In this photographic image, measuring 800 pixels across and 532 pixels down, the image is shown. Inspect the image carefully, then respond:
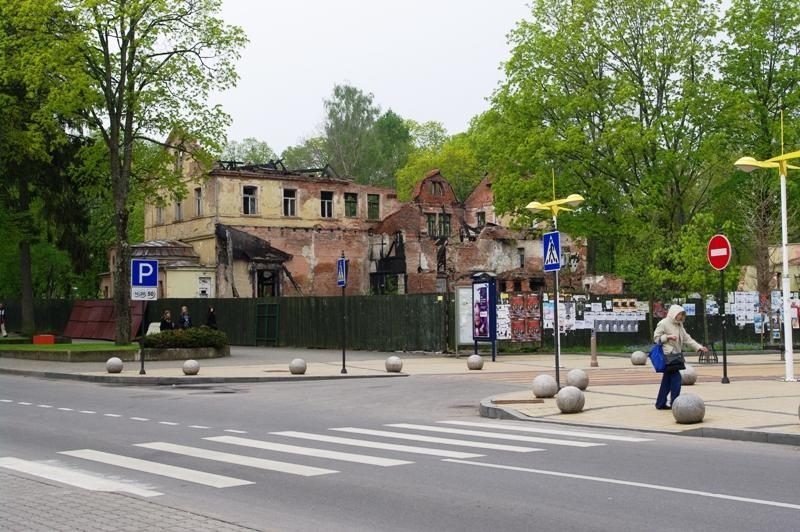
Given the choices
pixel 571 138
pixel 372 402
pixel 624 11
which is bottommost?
pixel 372 402

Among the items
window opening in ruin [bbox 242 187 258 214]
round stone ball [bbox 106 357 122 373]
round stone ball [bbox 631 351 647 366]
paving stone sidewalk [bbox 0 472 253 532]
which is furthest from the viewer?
window opening in ruin [bbox 242 187 258 214]

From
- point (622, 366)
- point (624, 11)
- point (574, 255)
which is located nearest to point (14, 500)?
point (622, 366)

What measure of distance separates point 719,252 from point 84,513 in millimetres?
16784

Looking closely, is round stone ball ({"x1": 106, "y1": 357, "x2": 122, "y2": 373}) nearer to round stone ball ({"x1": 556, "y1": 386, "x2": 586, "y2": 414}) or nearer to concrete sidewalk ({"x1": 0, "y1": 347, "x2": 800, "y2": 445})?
concrete sidewalk ({"x1": 0, "y1": 347, "x2": 800, "y2": 445})

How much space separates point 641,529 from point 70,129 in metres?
43.9

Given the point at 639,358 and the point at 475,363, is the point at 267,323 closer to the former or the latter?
the point at 475,363

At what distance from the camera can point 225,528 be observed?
24.0 feet

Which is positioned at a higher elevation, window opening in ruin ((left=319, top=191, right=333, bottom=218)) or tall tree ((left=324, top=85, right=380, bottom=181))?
tall tree ((left=324, top=85, right=380, bottom=181))

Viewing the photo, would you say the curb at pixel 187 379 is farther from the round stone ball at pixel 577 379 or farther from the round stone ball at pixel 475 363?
the round stone ball at pixel 577 379

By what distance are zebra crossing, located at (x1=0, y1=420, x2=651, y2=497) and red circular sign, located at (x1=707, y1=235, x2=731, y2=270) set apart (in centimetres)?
854

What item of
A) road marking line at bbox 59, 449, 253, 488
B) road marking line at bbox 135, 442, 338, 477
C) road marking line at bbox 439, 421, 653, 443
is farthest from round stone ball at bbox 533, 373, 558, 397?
road marking line at bbox 59, 449, 253, 488

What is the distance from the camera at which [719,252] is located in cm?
2128

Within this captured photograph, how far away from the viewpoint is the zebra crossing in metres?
10.0

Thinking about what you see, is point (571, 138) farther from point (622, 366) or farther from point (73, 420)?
point (73, 420)
